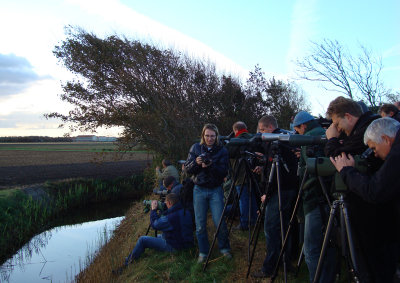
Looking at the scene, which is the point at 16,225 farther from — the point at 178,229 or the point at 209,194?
the point at 209,194

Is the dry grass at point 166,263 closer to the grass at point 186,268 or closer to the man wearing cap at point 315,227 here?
the grass at point 186,268

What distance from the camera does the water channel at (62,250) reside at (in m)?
7.98

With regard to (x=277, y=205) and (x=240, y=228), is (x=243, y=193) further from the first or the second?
(x=277, y=205)

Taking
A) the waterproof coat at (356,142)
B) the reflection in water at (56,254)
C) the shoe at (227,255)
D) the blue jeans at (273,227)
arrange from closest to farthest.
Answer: the waterproof coat at (356,142), the blue jeans at (273,227), the shoe at (227,255), the reflection in water at (56,254)

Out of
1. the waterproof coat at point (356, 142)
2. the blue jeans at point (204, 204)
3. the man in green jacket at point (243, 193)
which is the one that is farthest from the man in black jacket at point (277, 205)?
the man in green jacket at point (243, 193)

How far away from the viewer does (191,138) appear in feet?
38.8

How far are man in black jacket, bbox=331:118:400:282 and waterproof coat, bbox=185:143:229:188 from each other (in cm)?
211

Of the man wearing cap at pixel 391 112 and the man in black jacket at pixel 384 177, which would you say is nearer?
the man in black jacket at pixel 384 177

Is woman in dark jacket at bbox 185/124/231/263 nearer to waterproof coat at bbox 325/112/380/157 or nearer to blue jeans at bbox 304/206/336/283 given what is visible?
blue jeans at bbox 304/206/336/283

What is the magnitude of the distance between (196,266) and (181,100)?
9044mm

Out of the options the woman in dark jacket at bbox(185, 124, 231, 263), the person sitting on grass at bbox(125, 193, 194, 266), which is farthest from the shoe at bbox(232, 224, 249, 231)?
the woman in dark jacket at bbox(185, 124, 231, 263)

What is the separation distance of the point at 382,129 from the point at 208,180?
2523 millimetres

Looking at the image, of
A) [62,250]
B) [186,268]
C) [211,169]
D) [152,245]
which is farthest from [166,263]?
[62,250]

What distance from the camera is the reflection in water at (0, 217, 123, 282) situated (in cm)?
793
